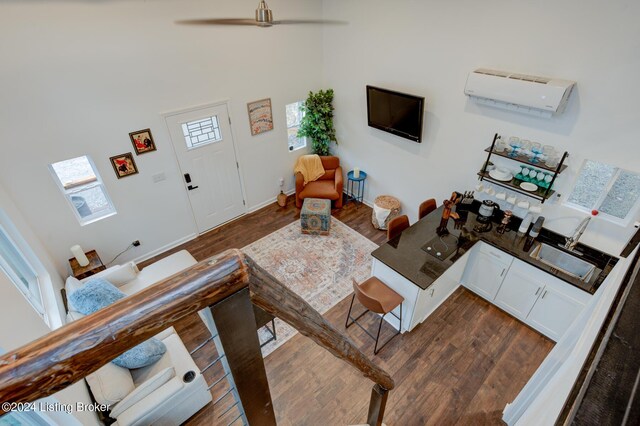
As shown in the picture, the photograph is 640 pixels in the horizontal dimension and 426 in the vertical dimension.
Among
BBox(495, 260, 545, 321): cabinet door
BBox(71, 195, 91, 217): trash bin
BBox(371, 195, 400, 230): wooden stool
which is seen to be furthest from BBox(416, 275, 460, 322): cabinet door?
BBox(71, 195, 91, 217): trash bin

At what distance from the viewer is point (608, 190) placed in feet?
10.9

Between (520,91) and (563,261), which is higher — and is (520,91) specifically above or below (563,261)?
above

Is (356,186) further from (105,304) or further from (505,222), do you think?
(105,304)

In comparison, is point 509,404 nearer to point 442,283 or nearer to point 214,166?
point 442,283

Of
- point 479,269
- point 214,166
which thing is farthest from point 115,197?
point 479,269

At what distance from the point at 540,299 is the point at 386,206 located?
257 centimetres

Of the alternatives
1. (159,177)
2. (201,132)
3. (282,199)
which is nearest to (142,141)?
(159,177)

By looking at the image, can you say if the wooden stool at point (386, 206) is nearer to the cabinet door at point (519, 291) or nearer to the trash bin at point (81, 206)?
the cabinet door at point (519, 291)

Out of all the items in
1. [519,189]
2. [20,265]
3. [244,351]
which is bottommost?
[20,265]

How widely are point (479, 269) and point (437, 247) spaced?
83 cm

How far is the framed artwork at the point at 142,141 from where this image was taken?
4290 mm

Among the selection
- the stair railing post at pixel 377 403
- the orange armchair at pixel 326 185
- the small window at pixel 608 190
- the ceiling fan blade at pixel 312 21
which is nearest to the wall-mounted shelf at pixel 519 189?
the small window at pixel 608 190

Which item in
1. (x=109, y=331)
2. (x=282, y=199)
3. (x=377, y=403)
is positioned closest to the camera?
(x=109, y=331)

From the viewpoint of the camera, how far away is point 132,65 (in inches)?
156
